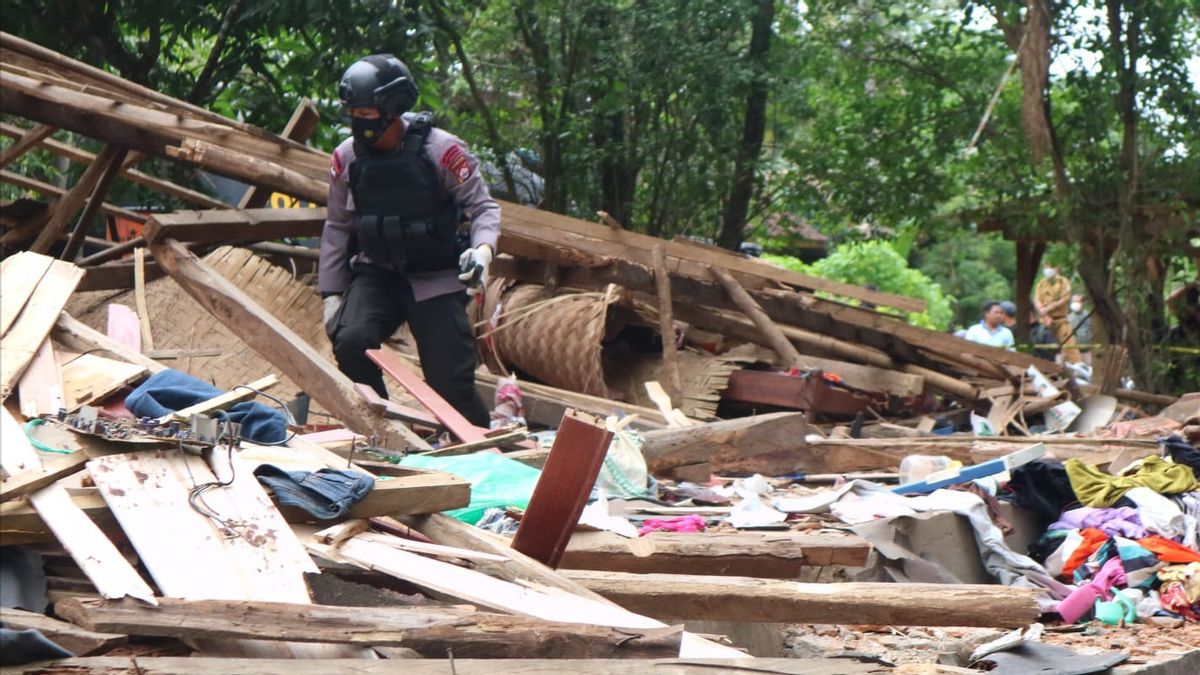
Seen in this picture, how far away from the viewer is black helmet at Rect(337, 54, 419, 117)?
234 inches

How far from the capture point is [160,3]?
9602 millimetres

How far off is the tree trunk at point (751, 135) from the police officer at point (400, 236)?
19.6 feet

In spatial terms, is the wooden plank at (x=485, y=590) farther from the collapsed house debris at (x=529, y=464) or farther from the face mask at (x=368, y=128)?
the face mask at (x=368, y=128)

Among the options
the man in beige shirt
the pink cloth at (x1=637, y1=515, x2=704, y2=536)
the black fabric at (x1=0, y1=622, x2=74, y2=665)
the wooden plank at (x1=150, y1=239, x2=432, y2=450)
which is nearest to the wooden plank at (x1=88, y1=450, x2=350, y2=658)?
the black fabric at (x1=0, y1=622, x2=74, y2=665)

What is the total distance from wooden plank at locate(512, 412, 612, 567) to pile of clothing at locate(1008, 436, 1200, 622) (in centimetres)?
212

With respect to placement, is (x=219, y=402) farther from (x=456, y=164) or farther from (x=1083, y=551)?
(x=1083, y=551)

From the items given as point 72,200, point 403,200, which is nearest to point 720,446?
point 403,200

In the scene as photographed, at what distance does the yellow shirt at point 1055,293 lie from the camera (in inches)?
619

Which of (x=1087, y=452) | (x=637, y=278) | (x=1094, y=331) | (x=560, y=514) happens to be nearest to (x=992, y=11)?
(x=1094, y=331)

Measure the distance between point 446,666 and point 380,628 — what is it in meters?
0.18

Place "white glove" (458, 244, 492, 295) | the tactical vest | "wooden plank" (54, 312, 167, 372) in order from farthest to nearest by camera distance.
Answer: the tactical vest
"white glove" (458, 244, 492, 295)
"wooden plank" (54, 312, 167, 372)

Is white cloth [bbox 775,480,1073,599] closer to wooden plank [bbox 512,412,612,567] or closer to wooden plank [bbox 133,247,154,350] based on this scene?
wooden plank [bbox 512,412,612,567]

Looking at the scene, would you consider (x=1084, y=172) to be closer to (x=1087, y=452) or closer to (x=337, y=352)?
(x=1087, y=452)

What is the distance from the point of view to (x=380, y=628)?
2805 millimetres
